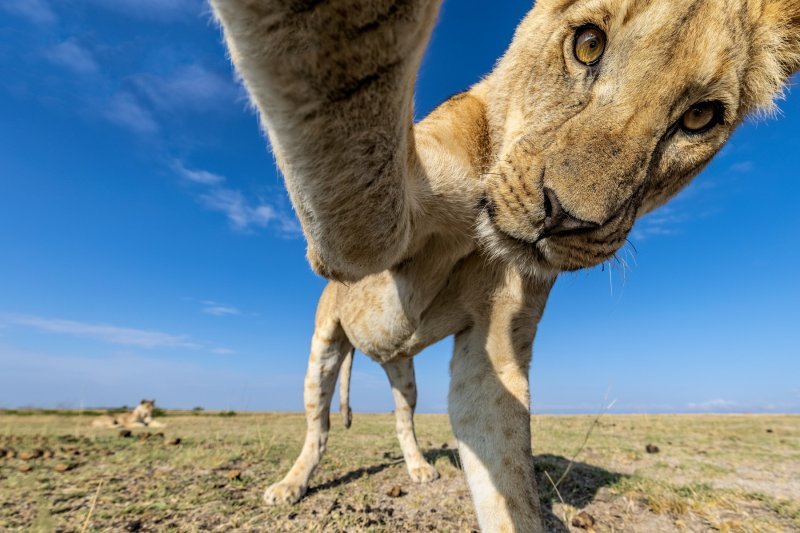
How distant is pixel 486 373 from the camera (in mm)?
2672

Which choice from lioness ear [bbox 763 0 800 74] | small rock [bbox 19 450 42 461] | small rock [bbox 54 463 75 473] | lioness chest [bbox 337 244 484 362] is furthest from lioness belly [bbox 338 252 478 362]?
small rock [bbox 19 450 42 461]

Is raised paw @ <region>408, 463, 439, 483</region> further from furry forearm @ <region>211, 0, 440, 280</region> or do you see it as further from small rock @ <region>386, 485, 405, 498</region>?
furry forearm @ <region>211, 0, 440, 280</region>

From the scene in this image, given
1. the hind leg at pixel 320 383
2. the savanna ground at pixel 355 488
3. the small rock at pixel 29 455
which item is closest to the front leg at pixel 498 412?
the savanna ground at pixel 355 488

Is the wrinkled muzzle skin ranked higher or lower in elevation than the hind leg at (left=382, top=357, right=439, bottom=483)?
higher

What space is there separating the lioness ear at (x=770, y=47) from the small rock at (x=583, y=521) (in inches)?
108

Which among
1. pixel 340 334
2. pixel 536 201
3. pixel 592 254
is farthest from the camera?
pixel 340 334

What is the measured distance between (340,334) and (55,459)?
3520 millimetres

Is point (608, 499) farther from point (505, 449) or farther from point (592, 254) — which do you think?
point (592, 254)

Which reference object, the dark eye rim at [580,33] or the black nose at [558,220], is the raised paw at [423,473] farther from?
the dark eye rim at [580,33]

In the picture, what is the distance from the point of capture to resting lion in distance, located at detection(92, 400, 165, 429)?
914 cm

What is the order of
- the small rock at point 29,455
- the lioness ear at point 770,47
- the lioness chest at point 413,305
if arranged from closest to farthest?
the lioness ear at point 770,47 → the lioness chest at point 413,305 → the small rock at point 29,455

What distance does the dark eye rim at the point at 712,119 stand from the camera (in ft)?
5.81

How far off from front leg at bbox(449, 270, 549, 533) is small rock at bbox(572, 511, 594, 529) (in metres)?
1.06

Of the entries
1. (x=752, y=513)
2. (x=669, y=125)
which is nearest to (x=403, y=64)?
(x=669, y=125)
